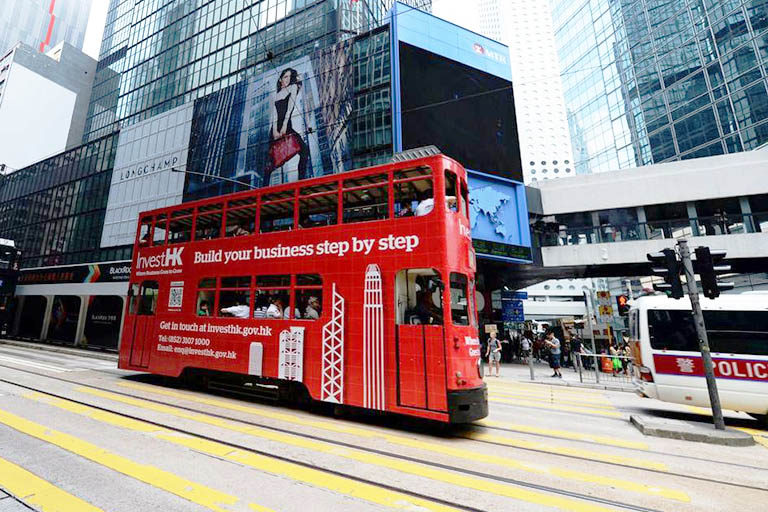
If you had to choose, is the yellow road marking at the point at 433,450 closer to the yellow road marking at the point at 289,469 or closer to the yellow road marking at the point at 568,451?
the yellow road marking at the point at 289,469

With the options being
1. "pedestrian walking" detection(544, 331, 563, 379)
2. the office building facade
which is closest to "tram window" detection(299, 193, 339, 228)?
"pedestrian walking" detection(544, 331, 563, 379)

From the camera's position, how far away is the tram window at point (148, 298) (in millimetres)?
9391

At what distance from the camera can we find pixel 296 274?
7137mm

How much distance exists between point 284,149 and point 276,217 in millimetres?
19807

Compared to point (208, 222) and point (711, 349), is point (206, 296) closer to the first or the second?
point (208, 222)

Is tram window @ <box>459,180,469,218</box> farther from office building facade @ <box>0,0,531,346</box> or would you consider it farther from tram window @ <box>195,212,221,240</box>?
office building facade @ <box>0,0,531,346</box>

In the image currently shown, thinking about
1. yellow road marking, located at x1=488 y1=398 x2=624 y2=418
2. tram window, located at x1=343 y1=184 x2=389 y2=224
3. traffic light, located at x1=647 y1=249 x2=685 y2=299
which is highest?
tram window, located at x1=343 y1=184 x2=389 y2=224

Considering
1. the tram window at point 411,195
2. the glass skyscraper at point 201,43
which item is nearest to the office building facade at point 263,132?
the glass skyscraper at point 201,43

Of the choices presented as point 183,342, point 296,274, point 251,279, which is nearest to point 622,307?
point 296,274

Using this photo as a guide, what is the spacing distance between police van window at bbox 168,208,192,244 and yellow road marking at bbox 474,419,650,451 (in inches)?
321

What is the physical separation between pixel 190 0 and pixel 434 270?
2013 inches

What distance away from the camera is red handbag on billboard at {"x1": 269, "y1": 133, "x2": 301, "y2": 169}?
2555cm

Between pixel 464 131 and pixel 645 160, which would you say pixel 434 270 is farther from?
pixel 645 160

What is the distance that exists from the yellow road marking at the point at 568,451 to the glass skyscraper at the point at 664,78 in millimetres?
26495
